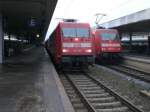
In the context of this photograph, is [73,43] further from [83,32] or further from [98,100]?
[98,100]

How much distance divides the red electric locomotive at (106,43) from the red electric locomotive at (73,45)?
6.64 metres

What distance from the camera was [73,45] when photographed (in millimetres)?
20469

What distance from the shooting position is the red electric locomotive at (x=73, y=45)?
20.3m

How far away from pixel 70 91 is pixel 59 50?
668 centimetres

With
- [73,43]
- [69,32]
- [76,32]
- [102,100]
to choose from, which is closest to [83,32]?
[76,32]

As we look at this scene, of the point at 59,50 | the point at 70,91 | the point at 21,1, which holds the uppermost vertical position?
the point at 21,1

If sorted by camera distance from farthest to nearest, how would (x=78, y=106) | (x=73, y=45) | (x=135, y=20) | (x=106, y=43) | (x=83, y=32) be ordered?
(x=135, y=20)
(x=106, y=43)
(x=83, y=32)
(x=73, y=45)
(x=78, y=106)

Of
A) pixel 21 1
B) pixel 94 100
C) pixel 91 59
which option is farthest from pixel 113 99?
pixel 21 1

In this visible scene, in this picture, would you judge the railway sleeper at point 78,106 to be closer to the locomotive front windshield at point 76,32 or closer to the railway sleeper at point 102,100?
the railway sleeper at point 102,100

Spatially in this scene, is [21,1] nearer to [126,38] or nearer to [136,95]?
[136,95]

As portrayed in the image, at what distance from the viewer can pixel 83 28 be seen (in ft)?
69.0

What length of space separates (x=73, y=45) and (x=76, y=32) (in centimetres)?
84

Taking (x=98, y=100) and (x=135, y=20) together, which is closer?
(x=98, y=100)

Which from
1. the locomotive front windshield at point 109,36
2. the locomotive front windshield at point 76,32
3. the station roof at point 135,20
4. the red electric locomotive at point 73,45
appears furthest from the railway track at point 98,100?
the station roof at point 135,20
